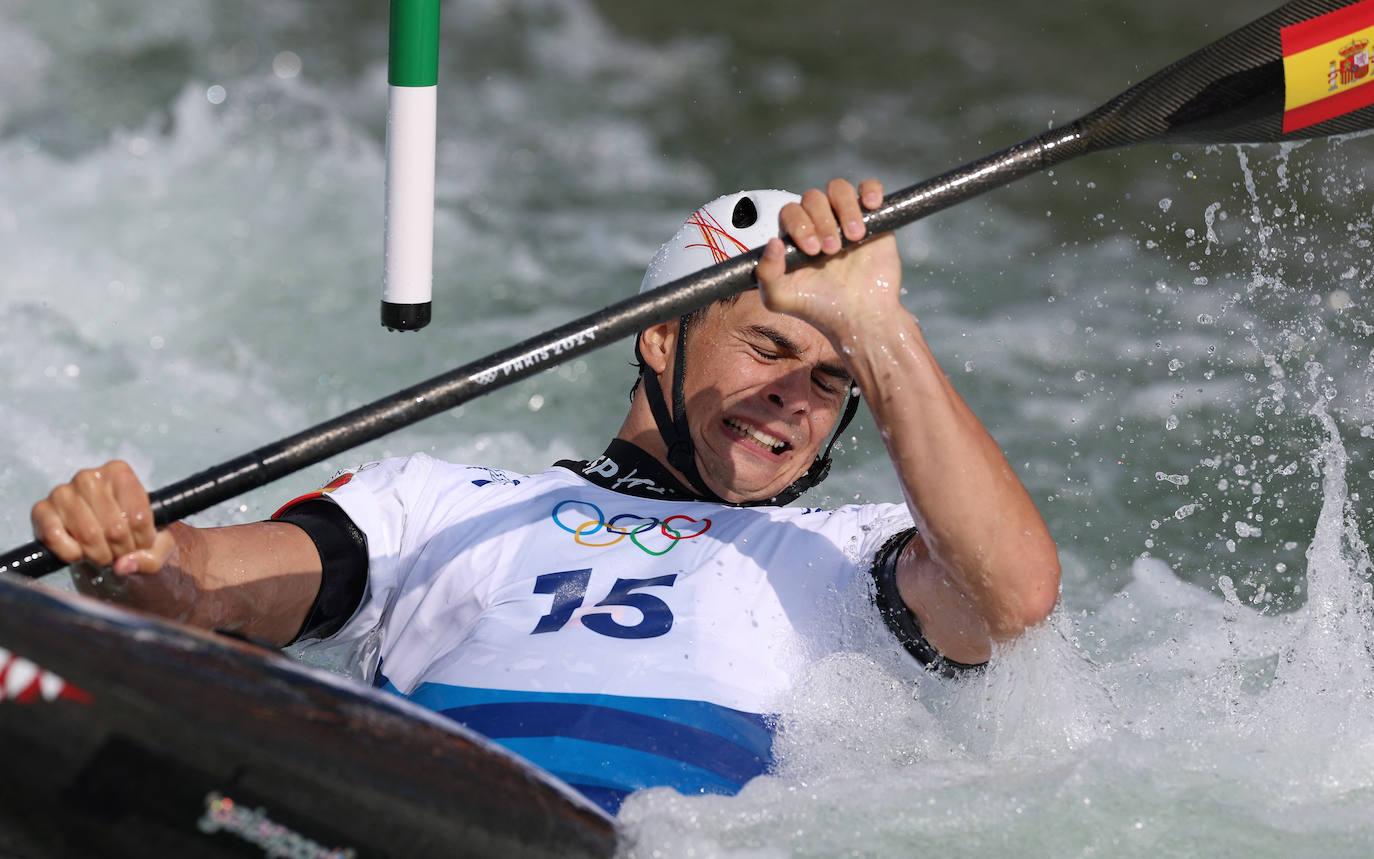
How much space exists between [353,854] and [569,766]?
0.56 metres

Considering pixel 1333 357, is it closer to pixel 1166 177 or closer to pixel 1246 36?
pixel 1166 177

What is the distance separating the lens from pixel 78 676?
5.59 feet

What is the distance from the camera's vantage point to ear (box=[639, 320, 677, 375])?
2.91m

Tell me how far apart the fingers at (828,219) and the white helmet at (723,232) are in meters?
0.53

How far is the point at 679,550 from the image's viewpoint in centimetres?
260

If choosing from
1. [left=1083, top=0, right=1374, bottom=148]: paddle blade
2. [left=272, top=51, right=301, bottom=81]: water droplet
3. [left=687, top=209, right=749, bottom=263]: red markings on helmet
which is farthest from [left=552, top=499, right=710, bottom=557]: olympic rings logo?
[left=272, top=51, right=301, bottom=81]: water droplet

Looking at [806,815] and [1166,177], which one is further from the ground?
[1166,177]

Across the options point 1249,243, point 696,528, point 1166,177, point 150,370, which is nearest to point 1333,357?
point 1249,243

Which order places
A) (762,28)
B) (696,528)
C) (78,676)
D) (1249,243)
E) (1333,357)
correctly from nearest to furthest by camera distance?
(78,676) → (696,528) → (1333,357) → (1249,243) → (762,28)

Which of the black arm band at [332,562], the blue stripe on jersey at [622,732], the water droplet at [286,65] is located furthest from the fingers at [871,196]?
the water droplet at [286,65]

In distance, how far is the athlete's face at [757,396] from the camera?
265cm

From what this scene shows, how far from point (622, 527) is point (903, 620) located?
0.53 metres

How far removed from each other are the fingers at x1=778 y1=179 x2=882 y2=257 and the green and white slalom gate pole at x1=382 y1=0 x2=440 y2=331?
2.69 feet

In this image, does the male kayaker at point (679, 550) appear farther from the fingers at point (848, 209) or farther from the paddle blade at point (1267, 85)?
the paddle blade at point (1267, 85)
